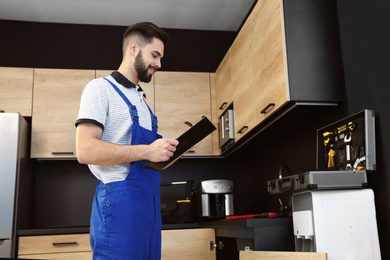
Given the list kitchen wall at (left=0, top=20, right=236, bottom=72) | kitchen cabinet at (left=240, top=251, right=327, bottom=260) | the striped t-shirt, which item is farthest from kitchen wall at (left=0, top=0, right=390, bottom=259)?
the striped t-shirt

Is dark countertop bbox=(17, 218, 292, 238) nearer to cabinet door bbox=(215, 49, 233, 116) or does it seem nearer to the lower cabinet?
the lower cabinet

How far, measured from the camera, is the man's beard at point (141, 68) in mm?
1896

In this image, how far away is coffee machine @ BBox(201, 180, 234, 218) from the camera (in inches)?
141

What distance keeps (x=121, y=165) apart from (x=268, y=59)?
1.26m

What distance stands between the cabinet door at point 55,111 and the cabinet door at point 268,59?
1.56m

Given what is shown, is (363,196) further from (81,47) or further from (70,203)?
(81,47)

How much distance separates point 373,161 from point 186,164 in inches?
90.1

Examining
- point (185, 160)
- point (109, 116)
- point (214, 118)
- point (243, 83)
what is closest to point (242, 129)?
point (243, 83)

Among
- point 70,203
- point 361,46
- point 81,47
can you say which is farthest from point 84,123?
point 81,47

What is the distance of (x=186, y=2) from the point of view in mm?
3883

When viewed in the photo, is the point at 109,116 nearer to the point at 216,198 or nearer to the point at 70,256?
the point at 70,256

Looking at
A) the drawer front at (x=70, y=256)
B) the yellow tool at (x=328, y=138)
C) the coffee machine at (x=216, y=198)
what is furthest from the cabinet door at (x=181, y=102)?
the yellow tool at (x=328, y=138)

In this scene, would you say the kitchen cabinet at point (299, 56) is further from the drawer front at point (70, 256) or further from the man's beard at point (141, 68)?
the drawer front at point (70, 256)

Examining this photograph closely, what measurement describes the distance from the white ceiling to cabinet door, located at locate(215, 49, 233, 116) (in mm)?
599
